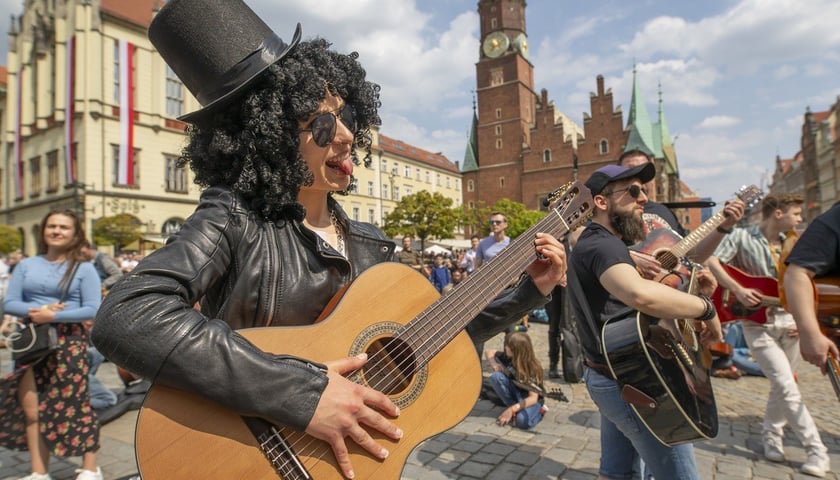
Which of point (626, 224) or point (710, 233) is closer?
point (626, 224)

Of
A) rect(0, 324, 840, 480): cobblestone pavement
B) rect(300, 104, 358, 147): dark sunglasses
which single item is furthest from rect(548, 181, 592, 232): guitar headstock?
rect(0, 324, 840, 480): cobblestone pavement

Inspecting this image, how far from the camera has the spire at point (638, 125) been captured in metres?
50.2

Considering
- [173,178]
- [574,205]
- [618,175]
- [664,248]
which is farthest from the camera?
[173,178]

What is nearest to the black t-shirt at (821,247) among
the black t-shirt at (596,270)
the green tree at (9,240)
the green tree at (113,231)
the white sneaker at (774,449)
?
the black t-shirt at (596,270)

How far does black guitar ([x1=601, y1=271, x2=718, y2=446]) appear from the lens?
216 cm

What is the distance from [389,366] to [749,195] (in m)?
3.79

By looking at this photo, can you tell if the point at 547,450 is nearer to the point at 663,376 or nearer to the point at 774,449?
the point at 774,449

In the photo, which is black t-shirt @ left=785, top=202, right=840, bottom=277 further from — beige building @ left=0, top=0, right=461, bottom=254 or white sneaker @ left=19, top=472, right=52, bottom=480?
beige building @ left=0, top=0, right=461, bottom=254

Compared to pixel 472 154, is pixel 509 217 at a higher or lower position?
lower

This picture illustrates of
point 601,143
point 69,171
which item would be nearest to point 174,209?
point 69,171

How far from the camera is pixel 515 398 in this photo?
16.9ft

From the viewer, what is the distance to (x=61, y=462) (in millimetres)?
4043

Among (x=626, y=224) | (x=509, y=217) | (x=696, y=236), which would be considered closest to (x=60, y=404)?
(x=626, y=224)

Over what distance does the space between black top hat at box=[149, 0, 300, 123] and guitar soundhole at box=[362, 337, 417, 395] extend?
96 centimetres
